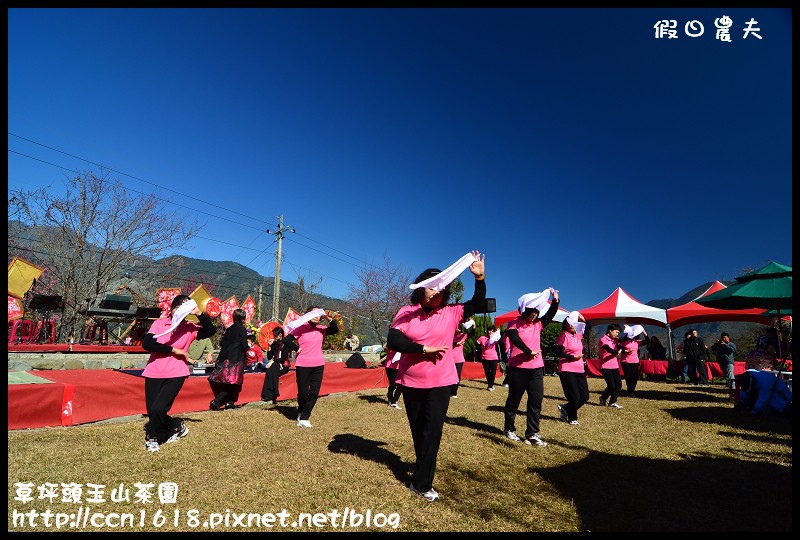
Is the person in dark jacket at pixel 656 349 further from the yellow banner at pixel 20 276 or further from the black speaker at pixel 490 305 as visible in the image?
the yellow banner at pixel 20 276

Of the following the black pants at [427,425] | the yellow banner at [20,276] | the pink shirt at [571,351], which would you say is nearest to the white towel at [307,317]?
the black pants at [427,425]

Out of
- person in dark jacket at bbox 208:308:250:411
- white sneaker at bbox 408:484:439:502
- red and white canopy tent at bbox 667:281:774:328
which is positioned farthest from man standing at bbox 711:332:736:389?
person in dark jacket at bbox 208:308:250:411

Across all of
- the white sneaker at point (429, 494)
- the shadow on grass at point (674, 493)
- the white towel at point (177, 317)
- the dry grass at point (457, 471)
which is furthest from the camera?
the white towel at point (177, 317)

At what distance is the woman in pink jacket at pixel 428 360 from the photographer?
3832 mm

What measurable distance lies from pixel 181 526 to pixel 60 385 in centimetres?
472

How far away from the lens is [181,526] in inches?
124

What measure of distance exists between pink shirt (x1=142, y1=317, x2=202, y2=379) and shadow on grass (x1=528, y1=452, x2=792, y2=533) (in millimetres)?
4545

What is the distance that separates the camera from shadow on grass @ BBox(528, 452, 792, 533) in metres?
3.26

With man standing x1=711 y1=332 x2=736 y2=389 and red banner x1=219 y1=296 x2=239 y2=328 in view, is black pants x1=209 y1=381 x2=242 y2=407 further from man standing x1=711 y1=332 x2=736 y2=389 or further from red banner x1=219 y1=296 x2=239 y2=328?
man standing x1=711 y1=332 x2=736 y2=389

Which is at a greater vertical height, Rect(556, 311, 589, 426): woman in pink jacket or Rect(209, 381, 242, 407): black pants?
Rect(556, 311, 589, 426): woman in pink jacket

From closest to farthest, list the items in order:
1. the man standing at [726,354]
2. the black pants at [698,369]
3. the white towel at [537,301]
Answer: the white towel at [537,301]
the man standing at [726,354]
the black pants at [698,369]

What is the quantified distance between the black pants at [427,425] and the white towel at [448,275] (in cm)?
96

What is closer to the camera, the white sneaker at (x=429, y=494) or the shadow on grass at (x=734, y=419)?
the white sneaker at (x=429, y=494)
